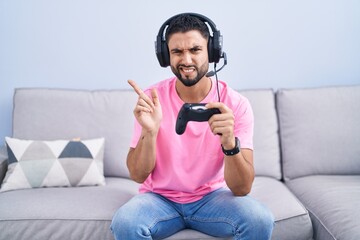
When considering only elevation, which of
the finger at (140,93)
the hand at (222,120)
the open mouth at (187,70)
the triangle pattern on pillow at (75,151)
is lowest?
the triangle pattern on pillow at (75,151)

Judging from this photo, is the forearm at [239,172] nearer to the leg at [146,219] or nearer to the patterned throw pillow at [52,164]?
the leg at [146,219]

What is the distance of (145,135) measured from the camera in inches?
55.4

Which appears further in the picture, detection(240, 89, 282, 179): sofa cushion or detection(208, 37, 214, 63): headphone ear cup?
detection(240, 89, 282, 179): sofa cushion

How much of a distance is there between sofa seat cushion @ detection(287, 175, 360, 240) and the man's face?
27.2 inches

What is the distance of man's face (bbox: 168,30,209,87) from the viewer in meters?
1.41

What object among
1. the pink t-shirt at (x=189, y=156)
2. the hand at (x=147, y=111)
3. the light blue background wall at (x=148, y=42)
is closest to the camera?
the hand at (x=147, y=111)

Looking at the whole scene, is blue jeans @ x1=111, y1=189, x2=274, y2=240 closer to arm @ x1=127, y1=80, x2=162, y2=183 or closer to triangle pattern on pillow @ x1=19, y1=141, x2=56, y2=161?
arm @ x1=127, y1=80, x2=162, y2=183

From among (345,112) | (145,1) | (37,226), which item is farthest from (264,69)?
(37,226)

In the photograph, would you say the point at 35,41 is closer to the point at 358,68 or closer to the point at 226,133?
the point at 226,133

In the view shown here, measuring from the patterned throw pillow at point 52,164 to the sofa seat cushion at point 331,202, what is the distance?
36.0 inches

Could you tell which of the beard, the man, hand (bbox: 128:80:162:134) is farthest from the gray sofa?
the beard

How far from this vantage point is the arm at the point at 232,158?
124 centimetres

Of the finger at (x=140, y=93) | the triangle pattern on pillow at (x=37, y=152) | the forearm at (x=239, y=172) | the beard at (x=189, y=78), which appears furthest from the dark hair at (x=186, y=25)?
the triangle pattern on pillow at (x=37, y=152)

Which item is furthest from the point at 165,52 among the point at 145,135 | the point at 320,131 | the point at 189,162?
the point at 320,131
